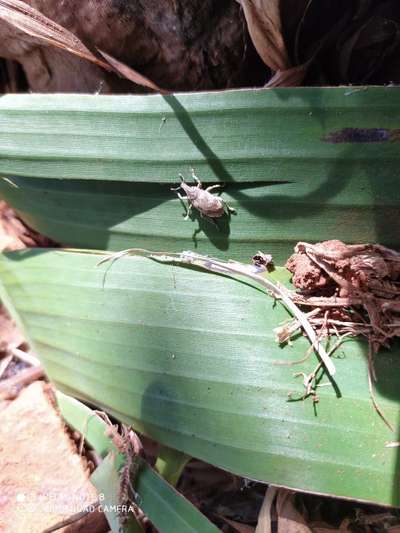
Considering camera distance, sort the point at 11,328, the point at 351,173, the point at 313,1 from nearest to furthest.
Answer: the point at 351,173 → the point at 313,1 → the point at 11,328

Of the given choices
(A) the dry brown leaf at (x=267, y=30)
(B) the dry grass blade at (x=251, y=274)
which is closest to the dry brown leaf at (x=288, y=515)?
(B) the dry grass blade at (x=251, y=274)

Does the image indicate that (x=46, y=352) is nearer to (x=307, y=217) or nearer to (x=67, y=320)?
(x=67, y=320)

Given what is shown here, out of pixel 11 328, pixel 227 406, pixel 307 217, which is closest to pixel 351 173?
pixel 307 217

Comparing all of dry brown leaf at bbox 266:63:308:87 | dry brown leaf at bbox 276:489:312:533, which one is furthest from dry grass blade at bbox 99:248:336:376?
dry brown leaf at bbox 266:63:308:87

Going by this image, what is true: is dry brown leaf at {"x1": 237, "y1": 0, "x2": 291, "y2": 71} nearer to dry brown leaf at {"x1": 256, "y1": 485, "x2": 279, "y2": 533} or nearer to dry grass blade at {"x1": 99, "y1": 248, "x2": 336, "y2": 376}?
dry grass blade at {"x1": 99, "y1": 248, "x2": 336, "y2": 376}

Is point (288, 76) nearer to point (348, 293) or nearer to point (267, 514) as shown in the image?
point (348, 293)

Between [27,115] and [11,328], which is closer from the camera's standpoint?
[27,115]

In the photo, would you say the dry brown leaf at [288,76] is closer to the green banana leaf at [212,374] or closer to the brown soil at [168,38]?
the brown soil at [168,38]

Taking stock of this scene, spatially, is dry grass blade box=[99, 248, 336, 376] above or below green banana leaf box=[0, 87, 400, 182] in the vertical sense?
below
